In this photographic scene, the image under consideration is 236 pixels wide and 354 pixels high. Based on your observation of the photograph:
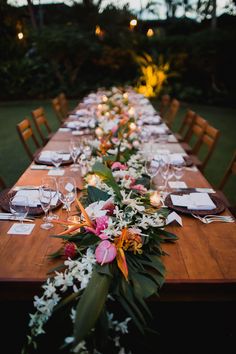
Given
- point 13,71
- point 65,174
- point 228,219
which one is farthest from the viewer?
point 13,71

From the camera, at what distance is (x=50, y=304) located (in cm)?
118

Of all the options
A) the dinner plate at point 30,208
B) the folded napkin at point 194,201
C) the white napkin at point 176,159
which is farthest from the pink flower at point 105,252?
the white napkin at point 176,159

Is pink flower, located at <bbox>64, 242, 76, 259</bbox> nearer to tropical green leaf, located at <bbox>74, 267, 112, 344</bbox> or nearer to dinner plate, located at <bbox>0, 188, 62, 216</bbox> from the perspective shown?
tropical green leaf, located at <bbox>74, 267, 112, 344</bbox>

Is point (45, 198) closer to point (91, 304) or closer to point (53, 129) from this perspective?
point (91, 304)

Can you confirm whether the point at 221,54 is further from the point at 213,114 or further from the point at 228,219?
the point at 228,219

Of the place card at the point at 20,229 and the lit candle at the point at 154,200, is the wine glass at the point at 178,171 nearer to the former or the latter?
the lit candle at the point at 154,200

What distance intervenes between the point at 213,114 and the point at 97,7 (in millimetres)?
7463

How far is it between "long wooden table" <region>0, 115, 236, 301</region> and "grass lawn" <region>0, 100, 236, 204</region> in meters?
2.30

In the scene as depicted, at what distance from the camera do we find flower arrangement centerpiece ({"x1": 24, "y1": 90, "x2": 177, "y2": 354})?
1128 mm

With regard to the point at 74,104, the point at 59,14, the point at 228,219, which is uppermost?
the point at 228,219

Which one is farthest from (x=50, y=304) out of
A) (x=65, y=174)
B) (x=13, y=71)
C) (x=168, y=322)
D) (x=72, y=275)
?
(x=13, y=71)

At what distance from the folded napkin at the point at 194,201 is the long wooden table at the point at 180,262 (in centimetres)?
13

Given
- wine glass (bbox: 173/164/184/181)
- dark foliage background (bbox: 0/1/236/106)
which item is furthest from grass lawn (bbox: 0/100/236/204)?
wine glass (bbox: 173/164/184/181)

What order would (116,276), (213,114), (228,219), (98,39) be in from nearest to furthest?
(116,276) < (228,219) < (213,114) < (98,39)
